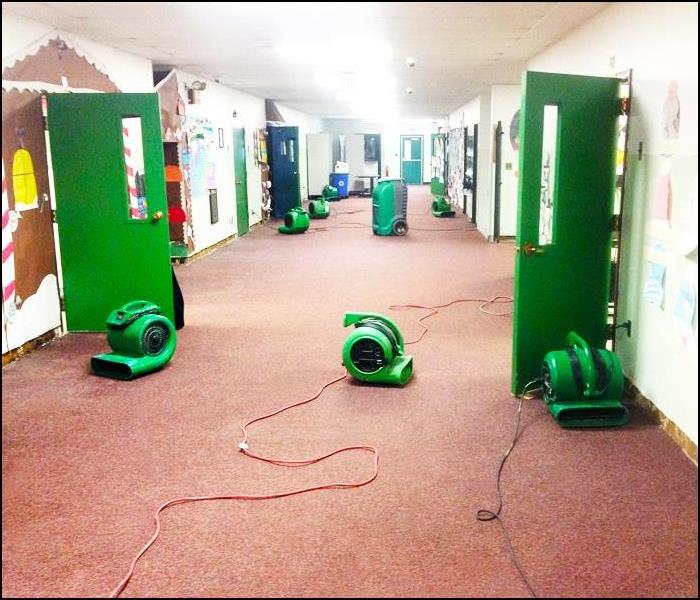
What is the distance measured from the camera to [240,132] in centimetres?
1088

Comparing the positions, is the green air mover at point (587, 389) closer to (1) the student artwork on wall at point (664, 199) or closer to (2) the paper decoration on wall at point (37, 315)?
(1) the student artwork on wall at point (664, 199)

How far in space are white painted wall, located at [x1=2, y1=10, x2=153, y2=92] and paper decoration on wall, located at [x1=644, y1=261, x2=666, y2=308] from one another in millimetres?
3823

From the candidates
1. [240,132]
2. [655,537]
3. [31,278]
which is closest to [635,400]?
[655,537]

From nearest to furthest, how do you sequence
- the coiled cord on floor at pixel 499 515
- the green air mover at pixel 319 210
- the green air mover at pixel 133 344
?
the coiled cord on floor at pixel 499 515 → the green air mover at pixel 133 344 → the green air mover at pixel 319 210

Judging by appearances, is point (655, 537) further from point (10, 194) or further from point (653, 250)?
point (10, 194)

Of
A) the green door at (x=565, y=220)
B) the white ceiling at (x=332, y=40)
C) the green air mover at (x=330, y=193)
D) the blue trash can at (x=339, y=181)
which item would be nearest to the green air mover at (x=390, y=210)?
the white ceiling at (x=332, y=40)

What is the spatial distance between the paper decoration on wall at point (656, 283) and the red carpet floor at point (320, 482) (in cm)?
65

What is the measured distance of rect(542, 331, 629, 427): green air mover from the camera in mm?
3328

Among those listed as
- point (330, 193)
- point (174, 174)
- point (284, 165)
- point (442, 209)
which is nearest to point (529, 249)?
point (174, 174)

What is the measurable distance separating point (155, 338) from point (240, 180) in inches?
274

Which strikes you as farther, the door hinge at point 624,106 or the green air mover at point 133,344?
the green air mover at point 133,344

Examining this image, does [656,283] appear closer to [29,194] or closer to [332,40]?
[332,40]

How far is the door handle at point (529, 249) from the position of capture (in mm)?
3517

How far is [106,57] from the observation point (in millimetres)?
5836
